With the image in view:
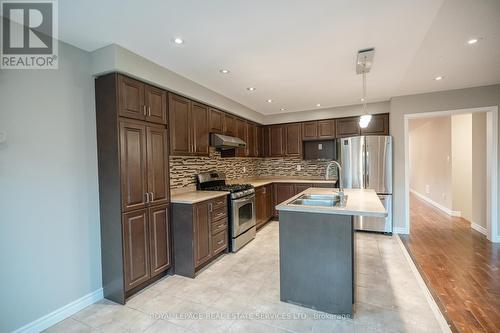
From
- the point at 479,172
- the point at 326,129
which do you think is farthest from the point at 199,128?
the point at 479,172

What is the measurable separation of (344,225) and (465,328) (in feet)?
4.02

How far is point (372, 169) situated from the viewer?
13.6 ft

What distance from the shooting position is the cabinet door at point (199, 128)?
3.25 metres

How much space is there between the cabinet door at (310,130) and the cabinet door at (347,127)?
0.44m

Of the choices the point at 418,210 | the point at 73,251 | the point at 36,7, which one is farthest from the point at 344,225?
the point at 418,210

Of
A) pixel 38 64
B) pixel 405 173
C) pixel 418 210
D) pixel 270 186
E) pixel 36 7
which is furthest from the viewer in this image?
pixel 418 210

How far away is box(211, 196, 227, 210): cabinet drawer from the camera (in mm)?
3092

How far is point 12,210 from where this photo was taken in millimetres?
1762

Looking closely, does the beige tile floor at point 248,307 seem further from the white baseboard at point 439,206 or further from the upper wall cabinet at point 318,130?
the white baseboard at point 439,206

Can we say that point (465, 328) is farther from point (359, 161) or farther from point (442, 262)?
point (359, 161)

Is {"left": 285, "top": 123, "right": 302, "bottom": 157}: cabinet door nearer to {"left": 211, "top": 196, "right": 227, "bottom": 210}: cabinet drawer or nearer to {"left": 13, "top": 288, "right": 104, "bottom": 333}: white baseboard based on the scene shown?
{"left": 211, "top": 196, "right": 227, "bottom": 210}: cabinet drawer

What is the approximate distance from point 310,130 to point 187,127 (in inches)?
118

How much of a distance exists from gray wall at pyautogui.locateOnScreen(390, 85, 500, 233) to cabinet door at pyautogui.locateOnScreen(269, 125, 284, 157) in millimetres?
2253

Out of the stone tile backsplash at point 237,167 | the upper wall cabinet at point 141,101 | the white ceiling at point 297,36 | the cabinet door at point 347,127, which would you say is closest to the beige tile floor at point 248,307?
the stone tile backsplash at point 237,167
